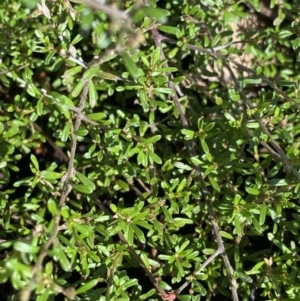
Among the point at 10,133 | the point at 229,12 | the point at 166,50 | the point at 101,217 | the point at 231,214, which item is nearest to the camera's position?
the point at 101,217

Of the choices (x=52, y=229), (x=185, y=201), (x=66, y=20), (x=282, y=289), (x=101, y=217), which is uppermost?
(x=66, y=20)

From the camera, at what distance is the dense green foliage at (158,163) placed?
2.51 meters

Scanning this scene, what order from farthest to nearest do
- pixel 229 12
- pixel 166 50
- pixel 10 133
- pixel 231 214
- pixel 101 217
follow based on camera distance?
1. pixel 166 50
2. pixel 229 12
3. pixel 10 133
4. pixel 231 214
5. pixel 101 217

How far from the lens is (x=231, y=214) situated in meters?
2.60

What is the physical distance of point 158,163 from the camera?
2.65 metres

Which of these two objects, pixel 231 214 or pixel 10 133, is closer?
pixel 231 214

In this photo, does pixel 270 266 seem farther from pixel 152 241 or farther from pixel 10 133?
pixel 10 133

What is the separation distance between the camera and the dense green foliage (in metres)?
2.51

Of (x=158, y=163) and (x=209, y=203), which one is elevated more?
(x=158, y=163)

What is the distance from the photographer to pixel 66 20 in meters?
2.60

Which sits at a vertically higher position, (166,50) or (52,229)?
(52,229)

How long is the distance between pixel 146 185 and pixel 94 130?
503 mm

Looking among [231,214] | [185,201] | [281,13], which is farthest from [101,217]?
[281,13]

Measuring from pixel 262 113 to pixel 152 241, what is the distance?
79cm
